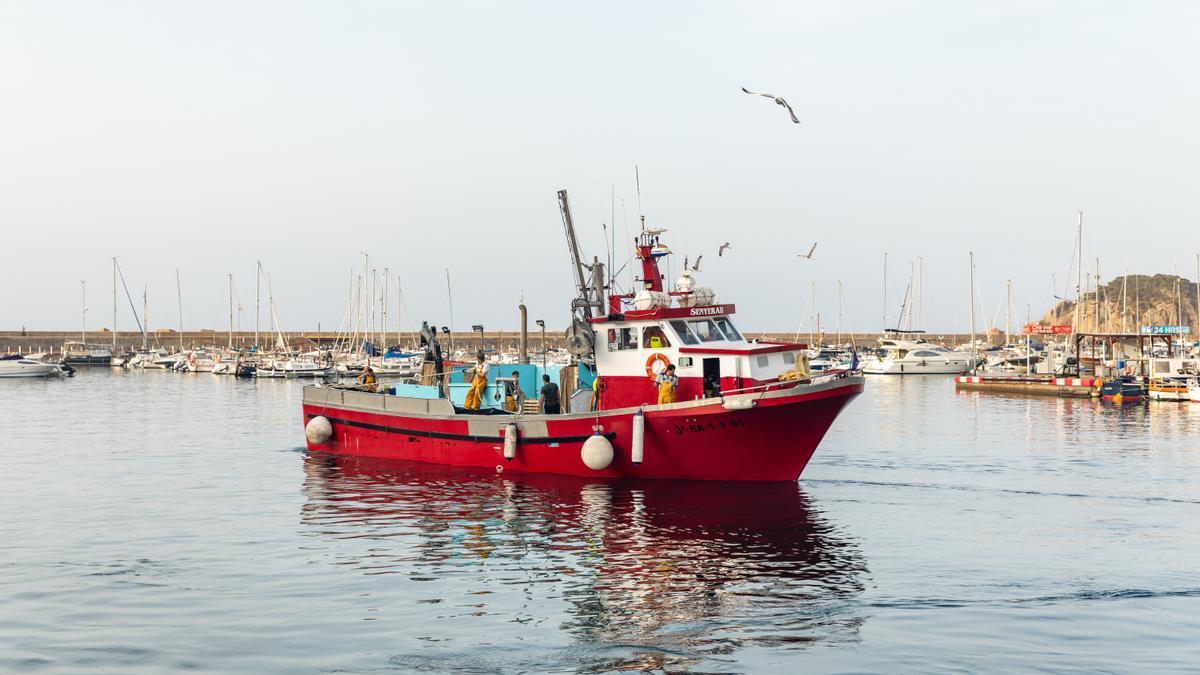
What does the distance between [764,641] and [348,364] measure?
83.3 m

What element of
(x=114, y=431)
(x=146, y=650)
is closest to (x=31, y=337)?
(x=114, y=431)

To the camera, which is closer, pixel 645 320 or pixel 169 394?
pixel 645 320

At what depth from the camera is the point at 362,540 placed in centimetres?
1869

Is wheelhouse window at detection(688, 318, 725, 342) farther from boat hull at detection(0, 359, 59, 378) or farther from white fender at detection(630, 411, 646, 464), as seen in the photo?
boat hull at detection(0, 359, 59, 378)

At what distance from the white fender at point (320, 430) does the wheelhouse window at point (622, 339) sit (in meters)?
9.36

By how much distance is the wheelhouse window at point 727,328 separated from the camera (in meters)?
24.8

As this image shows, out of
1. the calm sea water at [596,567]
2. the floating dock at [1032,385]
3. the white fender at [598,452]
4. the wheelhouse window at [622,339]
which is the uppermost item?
the wheelhouse window at [622,339]

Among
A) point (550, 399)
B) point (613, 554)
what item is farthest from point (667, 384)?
point (613, 554)

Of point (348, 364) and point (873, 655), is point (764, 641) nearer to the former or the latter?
point (873, 655)

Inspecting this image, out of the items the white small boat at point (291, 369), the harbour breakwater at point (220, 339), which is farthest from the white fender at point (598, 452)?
the harbour breakwater at point (220, 339)

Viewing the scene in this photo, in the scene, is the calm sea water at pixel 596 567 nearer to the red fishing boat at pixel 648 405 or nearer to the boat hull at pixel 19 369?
the red fishing boat at pixel 648 405

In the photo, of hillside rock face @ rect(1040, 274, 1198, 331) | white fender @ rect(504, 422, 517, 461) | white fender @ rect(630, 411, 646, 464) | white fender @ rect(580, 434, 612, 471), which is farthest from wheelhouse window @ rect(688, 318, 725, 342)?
hillside rock face @ rect(1040, 274, 1198, 331)

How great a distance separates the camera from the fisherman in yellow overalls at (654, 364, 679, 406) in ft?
76.3

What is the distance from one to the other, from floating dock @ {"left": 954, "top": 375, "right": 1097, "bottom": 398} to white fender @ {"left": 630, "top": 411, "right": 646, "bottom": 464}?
43.4 meters
